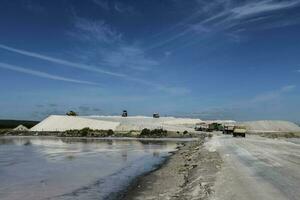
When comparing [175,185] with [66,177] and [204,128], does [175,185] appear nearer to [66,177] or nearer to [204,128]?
[66,177]

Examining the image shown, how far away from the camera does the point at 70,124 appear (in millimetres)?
134875

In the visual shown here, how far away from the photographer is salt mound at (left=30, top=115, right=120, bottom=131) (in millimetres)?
129625

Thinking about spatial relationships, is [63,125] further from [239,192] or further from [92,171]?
[239,192]

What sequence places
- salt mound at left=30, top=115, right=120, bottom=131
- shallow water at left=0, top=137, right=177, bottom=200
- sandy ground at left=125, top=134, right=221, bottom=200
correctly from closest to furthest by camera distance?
sandy ground at left=125, top=134, right=221, bottom=200, shallow water at left=0, top=137, right=177, bottom=200, salt mound at left=30, top=115, right=120, bottom=131

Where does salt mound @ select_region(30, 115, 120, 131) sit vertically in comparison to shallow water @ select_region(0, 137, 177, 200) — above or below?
above

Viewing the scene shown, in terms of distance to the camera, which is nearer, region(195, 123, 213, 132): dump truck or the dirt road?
the dirt road

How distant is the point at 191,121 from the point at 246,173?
14295 centimetres

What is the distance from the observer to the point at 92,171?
32156mm

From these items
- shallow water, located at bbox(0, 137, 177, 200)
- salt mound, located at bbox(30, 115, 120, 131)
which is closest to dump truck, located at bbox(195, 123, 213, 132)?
salt mound, located at bbox(30, 115, 120, 131)

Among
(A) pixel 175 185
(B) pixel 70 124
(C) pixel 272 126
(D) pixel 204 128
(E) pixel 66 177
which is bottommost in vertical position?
(A) pixel 175 185

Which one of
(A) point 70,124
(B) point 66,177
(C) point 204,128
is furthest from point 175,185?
(A) point 70,124

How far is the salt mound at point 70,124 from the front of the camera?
130m

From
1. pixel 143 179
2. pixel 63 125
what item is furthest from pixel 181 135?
pixel 143 179

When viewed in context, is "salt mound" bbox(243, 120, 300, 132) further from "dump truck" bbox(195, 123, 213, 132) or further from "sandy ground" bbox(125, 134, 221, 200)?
"sandy ground" bbox(125, 134, 221, 200)
